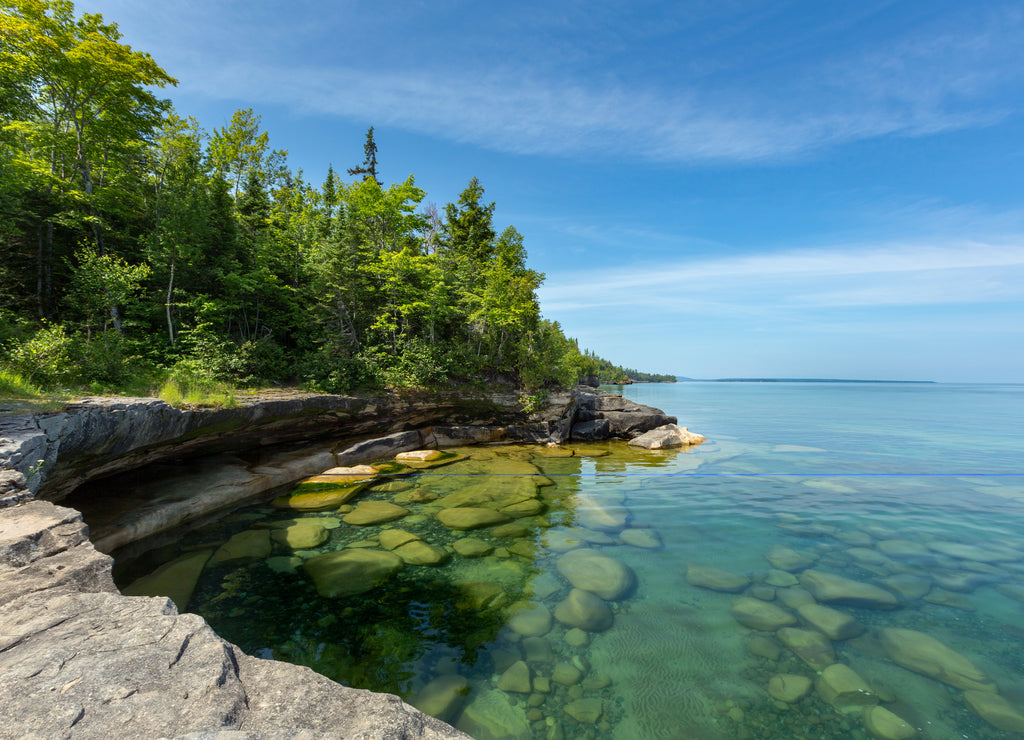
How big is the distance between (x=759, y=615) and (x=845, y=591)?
2072 millimetres

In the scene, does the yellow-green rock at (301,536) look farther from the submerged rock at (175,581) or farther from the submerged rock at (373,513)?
the submerged rock at (175,581)

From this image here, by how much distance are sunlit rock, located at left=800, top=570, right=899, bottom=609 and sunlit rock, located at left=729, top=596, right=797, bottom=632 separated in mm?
1019

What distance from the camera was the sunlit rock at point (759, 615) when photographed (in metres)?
6.06

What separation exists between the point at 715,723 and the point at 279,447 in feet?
52.7

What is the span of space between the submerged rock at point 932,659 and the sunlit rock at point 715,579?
6.51 ft

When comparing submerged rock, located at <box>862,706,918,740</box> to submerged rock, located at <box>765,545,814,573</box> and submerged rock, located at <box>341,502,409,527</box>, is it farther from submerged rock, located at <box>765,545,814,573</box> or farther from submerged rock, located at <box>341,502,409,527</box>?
submerged rock, located at <box>341,502,409,527</box>

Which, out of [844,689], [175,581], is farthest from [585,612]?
[175,581]

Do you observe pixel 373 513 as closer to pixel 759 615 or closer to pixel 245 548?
pixel 245 548

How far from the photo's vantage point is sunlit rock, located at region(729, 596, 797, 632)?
6056 mm

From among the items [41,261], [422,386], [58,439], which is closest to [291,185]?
[41,261]

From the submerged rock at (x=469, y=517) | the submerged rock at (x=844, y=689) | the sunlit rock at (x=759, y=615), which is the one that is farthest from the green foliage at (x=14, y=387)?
the submerged rock at (x=844, y=689)

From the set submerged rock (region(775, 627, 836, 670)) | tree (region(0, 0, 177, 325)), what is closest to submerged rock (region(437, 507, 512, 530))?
submerged rock (region(775, 627, 836, 670))

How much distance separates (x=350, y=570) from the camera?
771 centimetres

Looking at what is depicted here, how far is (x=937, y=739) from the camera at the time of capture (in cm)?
414
